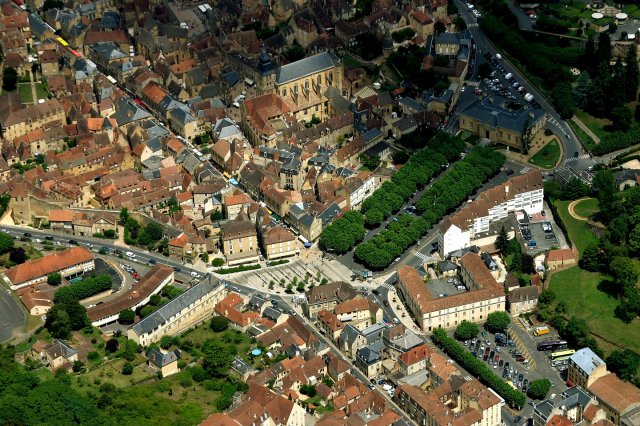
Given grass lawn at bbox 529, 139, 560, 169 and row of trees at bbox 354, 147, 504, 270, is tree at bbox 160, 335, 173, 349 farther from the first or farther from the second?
grass lawn at bbox 529, 139, 560, 169

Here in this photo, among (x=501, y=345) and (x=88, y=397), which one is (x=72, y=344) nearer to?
(x=88, y=397)

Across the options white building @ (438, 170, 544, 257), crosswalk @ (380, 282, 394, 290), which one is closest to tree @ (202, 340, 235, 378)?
crosswalk @ (380, 282, 394, 290)

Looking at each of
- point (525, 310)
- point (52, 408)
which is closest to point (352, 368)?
→ point (525, 310)

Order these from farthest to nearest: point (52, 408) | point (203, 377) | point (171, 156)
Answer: point (171, 156)
point (203, 377)
point (52, 408)

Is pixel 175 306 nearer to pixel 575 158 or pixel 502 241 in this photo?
pixel 502 241

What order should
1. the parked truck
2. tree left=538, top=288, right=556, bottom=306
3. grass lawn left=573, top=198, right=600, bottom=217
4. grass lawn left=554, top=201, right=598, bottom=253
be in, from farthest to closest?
grass lawn left=573, top=198, right=600, bottom=217
grass lawn left=554, top=201, right=598, bottom=253
tree left=538, top=288, right=556, bottom=306
the parked truck

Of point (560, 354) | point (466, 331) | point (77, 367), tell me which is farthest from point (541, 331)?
point (77, 367)

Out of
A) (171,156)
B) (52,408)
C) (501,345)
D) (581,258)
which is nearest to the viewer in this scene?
(52,408)
